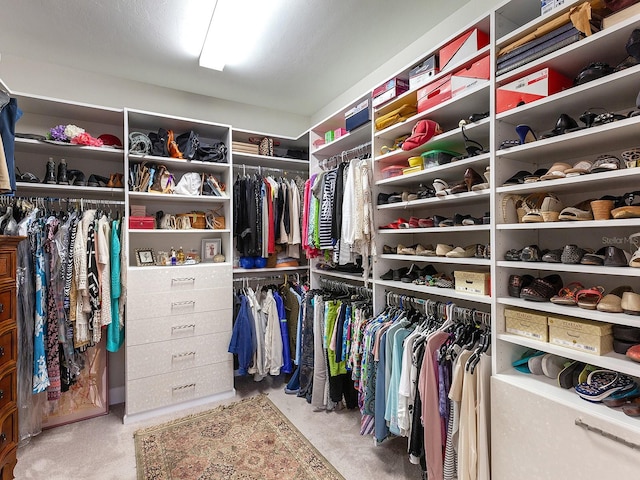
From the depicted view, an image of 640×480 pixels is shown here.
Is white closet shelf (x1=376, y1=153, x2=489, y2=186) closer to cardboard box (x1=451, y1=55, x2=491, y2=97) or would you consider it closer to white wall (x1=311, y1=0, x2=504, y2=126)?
cardboard box (x1=451, y1=55, x2=491, y2=97)

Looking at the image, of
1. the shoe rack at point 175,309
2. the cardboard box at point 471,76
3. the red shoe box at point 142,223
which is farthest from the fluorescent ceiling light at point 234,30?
the red shoe box at point 142,223

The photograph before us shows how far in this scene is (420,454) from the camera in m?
1.70

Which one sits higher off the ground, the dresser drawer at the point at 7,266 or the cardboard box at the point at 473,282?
the dresser drawer at the point at 7,266

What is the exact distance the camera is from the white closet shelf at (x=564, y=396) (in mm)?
1105

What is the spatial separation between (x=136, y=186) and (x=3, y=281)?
125 cm

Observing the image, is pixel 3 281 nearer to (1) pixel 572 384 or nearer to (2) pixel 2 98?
(2) pixel 2 98

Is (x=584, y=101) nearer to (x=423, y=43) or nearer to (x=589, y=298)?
(x=589, y=298)

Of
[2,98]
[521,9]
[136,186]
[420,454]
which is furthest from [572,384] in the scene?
[2,98]

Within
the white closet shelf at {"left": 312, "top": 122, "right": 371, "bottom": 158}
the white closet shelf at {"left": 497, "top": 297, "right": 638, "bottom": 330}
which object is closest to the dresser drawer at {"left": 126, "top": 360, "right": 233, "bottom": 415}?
the white closet shelf at {"left": 312, "top": 122, "right": 371, "bottom": 158}

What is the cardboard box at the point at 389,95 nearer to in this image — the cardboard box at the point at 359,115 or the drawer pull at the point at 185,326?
the cardboard box at the point at 359,115

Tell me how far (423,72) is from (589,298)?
146 centimetres

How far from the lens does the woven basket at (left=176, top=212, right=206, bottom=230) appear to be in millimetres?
2914

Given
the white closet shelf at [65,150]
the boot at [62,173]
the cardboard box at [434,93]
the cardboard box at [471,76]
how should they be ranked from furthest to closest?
the boot at [62,173] → the white closet shelf at [65,150] → the cardboard box at [434,93] → the cardboard box at [471,76]

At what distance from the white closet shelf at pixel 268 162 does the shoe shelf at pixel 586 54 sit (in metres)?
2.10
